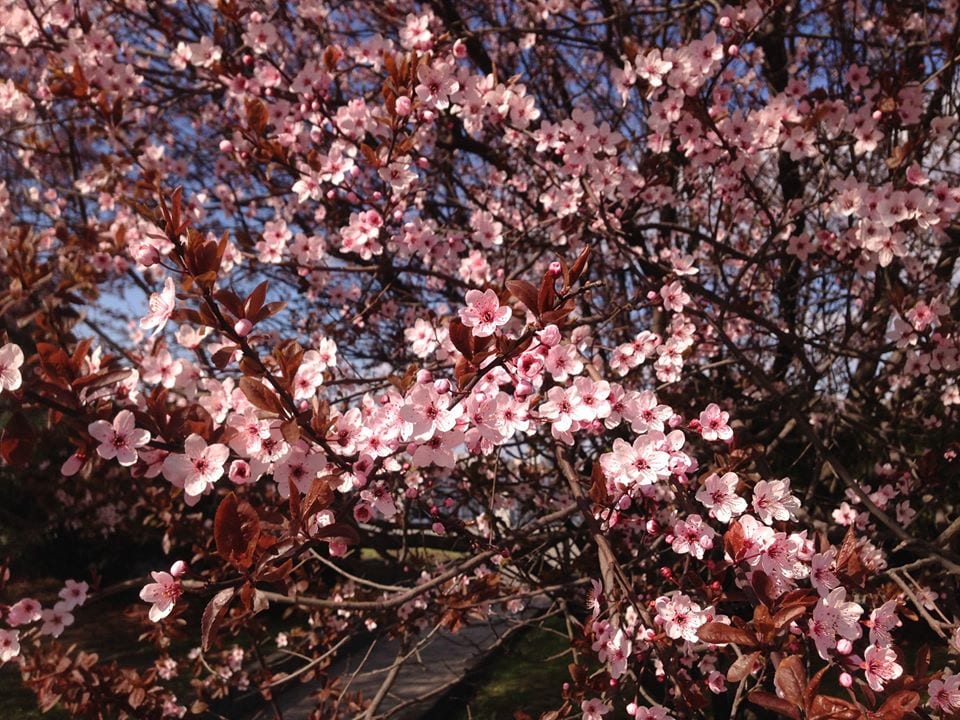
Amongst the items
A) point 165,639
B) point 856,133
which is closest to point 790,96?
point 856,133

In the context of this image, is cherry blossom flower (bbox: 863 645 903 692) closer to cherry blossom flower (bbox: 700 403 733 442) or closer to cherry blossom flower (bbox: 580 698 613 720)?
cherry blossom flower (bbox: 700 403 733 442)

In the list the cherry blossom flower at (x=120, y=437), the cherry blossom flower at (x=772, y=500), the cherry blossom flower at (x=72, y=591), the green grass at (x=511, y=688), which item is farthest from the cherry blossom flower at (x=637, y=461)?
the green grass at (x=511, y=688)

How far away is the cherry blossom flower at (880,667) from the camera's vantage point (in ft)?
4.19

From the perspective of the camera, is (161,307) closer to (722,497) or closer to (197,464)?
(197,464)

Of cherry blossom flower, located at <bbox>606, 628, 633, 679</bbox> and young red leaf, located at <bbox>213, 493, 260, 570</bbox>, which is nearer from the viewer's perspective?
young red leaf, located at <bbox>213, 493, 260, 570</bbox>

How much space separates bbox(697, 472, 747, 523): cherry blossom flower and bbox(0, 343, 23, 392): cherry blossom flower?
1.63 metres

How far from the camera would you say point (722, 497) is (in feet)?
5.49

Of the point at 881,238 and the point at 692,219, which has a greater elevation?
the point at 692,219

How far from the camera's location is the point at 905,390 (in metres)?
3.71

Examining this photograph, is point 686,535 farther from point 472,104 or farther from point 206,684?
point 206,684

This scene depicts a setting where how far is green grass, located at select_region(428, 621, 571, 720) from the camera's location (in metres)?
4.88

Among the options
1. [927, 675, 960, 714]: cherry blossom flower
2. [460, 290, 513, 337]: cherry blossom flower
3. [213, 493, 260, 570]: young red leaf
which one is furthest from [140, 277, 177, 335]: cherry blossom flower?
[927, 675, 960, 714]: cherry blossom flower

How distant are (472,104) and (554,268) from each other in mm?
1756

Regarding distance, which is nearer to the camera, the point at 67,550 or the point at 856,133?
the point at 856,133
